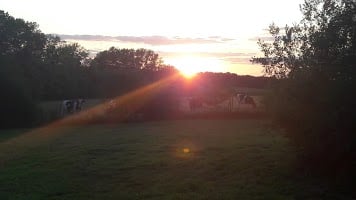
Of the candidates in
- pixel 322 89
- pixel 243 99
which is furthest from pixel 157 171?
pixel 243 99

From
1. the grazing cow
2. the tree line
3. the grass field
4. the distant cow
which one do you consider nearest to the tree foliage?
the grass field

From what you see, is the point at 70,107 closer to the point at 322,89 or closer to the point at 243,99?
the point at 243,99

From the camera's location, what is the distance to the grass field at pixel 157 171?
470 inches

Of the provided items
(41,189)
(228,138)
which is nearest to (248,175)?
(41,189)

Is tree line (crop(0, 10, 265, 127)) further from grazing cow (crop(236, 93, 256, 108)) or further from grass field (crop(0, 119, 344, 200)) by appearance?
grass field (crop(0, 119, 344, 200))

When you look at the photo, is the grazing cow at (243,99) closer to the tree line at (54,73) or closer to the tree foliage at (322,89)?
the tree line at (54,73)

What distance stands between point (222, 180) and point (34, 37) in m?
67.6

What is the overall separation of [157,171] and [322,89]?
205 inches

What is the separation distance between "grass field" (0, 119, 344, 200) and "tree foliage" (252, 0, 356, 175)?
94 cm

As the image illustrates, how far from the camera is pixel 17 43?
74312 millimetres

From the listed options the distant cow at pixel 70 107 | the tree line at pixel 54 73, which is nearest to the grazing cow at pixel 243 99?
Result: the tree line at pixel 54 73

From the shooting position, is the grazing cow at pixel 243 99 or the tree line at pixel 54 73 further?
A: the grazing cow at pixel 243 99

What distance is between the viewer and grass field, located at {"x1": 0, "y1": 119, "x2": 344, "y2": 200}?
39.2 feet

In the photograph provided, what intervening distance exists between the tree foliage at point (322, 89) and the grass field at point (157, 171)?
A: 94cm
